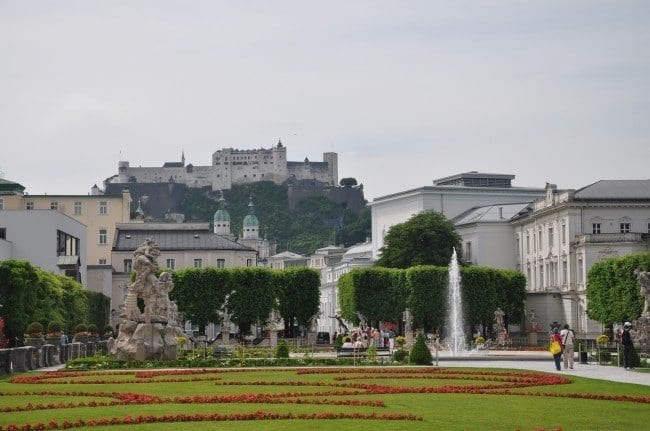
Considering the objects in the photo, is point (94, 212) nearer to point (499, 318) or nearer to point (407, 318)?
point (407, 318)

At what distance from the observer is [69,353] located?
62938 millimetres

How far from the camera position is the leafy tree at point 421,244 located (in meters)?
126

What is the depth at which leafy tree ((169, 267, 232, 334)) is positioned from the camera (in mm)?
99625

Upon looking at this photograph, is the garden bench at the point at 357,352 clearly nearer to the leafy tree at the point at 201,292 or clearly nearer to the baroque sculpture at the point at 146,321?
→ the baroque sculpture at the point at 146,321

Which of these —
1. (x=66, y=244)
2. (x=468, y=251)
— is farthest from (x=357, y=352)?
(x=468, y=251)

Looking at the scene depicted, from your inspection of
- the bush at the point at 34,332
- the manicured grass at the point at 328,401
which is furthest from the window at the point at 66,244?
the manicured grass at the point at 328,401

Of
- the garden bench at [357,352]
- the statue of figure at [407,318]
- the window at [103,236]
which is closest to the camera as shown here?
the garden bench at [357,352]

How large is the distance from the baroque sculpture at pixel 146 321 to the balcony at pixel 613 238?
62768 mm

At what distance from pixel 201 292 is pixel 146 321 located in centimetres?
4503

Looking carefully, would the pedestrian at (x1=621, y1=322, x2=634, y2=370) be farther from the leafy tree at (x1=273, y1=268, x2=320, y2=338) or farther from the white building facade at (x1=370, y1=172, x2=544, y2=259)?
the white building facade at (x1=370, y1=172, x2=544, y2=259)

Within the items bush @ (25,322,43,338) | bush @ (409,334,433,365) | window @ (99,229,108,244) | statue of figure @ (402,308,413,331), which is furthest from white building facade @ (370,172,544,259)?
bush @ (409,334,433,365)

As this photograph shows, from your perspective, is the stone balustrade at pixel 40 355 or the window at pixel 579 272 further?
the window at pixel 579 272

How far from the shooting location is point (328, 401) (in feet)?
98.3

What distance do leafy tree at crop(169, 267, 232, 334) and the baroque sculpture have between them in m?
44.2
